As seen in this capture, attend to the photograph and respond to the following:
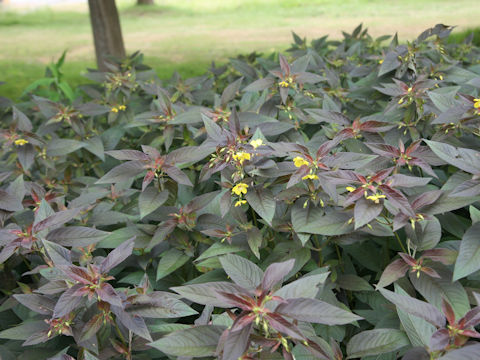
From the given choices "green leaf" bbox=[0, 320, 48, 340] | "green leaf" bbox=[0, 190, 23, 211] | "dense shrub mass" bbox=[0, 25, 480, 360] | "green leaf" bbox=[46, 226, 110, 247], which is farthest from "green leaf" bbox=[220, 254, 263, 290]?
"green leaf" bbox=[0, 190, 23, 211]

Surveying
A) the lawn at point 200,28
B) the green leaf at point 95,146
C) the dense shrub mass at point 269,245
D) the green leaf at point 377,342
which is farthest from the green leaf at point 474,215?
the lawn at point 200,28

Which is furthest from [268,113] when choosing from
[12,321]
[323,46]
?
[323,46]

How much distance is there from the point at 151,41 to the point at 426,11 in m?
6.78

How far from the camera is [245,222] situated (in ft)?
5.14

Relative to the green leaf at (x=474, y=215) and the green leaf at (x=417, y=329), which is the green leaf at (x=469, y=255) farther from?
the green leaf at (x=417, y=329)

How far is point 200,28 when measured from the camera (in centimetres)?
1293

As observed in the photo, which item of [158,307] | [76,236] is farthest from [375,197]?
[76,236]

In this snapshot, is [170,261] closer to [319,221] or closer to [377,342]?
[319,221]

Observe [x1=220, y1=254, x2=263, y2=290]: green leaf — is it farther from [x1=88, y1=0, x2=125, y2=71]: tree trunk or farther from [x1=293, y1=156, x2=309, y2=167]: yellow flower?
[x1=88, y1=0, x2=125, y2=71]: tree trunk

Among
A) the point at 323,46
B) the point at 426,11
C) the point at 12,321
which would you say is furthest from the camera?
the point at 426,11

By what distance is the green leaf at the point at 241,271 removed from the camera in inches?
47.1

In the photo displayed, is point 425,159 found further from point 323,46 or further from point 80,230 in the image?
point 323,46

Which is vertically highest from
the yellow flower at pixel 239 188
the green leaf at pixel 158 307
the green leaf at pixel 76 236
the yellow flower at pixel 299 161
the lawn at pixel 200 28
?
the yellow flower at pixel 299 161

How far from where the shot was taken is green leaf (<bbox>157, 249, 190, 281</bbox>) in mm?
1600
